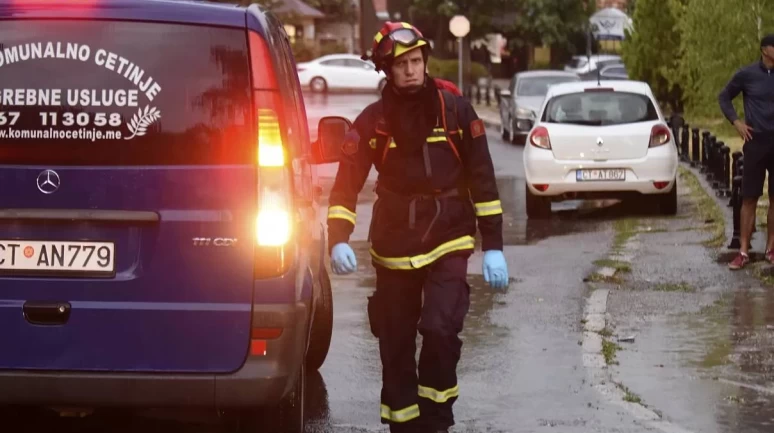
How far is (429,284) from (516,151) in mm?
23328

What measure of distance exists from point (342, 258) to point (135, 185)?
930mm

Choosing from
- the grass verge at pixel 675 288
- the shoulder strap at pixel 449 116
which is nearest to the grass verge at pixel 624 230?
the grass verge at pixel 675 288

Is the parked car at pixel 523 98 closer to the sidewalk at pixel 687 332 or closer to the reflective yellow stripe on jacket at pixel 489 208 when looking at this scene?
the sidewalk at pixel 687 332

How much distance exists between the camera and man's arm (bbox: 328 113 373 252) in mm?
6484

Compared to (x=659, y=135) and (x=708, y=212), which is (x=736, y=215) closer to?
(x=708, y=212)

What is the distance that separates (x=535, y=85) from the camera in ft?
108

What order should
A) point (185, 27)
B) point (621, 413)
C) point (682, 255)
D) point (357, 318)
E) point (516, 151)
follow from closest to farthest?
point (185, 27)
point (621, 413)
point (357, 318)
point (682, 255)
point (516, 151)

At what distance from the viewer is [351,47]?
91.9 metres

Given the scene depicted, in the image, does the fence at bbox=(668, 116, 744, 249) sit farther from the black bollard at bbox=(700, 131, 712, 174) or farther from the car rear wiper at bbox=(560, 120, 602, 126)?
the car rear wiper at bbox=(560, 120, 602, 126)

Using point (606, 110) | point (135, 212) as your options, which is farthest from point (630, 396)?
point (606, 110)

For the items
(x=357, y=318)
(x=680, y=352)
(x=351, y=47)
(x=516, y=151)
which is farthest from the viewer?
(x=351, y=47)

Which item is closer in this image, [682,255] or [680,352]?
[680,352]

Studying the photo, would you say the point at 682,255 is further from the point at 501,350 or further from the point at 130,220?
the point at 130,220

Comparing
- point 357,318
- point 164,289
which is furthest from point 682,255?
point 164,289
